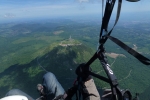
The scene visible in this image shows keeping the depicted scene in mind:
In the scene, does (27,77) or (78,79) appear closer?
(78,79)

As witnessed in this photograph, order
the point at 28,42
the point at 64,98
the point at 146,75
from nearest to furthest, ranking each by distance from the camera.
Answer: the point at 64,98
the point at 146,75
the point at 28,42

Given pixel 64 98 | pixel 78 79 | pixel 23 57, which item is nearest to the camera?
pixel 78 79

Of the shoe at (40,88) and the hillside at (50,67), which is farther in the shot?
the hillside at (50,67)

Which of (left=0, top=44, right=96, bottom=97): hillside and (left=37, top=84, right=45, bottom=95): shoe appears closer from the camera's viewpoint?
(left=37, top=84, right=45, bottom=95): shoe

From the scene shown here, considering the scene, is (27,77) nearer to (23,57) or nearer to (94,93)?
(23,57)

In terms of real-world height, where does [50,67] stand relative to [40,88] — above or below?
below

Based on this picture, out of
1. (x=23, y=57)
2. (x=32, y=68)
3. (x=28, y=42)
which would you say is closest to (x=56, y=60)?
(x=32, y=68)

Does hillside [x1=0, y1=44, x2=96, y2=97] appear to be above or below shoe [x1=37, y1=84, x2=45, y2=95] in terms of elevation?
below

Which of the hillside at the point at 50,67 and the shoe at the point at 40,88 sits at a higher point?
the shoe at the point at 40,88

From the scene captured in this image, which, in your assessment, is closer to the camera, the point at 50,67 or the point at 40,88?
the point at 40,88

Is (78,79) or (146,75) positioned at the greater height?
(78,79)

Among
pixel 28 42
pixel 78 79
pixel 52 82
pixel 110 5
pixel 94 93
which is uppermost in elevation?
pixel 110 5
